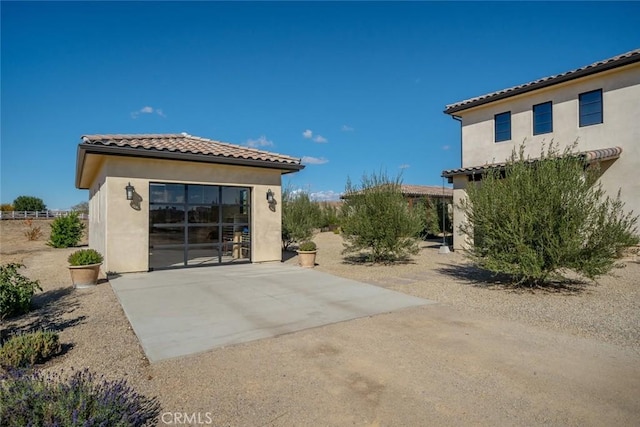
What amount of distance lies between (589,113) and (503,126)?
3385 millimetres

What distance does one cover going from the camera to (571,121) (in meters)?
14.1

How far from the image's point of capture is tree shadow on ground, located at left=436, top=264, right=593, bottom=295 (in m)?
8.22

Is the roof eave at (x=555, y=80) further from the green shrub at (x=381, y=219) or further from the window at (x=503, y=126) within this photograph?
the green shrub at (x=381, y=219)

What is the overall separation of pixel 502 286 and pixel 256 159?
8.46 meters

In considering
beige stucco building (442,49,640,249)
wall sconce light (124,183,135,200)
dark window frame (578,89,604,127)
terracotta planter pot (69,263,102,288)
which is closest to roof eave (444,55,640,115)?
beige stucco building (442,49,640,249)

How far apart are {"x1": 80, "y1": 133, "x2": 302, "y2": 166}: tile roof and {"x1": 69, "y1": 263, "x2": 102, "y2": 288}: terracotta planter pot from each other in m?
3.30

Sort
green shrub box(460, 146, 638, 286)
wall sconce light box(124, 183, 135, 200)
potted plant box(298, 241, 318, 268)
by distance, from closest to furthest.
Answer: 1. green shrub box(460, 146, 638, 286)
2. wall sconce light box(124, 183, 135, 200)
3. potted plant box(298, 241, 318, 268)

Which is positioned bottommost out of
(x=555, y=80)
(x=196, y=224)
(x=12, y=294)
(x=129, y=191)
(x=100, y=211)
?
(x=12, y=294)

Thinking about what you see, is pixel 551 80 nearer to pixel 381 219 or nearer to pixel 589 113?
pixel 589 113

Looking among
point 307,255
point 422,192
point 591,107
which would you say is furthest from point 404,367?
point 422,192

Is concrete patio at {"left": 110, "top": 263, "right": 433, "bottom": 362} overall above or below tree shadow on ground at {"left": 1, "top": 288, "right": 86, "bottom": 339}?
above

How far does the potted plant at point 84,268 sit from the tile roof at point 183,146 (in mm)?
3011

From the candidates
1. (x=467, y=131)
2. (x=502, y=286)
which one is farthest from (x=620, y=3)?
(x=502, y=286)

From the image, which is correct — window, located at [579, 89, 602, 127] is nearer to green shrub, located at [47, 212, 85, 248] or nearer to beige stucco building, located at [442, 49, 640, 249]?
beige stucco building, located at [442, 49, 640, 249]
